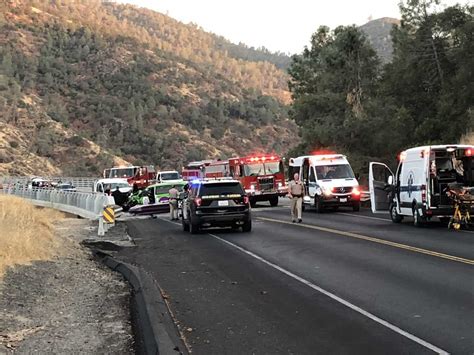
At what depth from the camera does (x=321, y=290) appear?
10234 millimetres

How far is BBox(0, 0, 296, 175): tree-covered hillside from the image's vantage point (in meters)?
86.2

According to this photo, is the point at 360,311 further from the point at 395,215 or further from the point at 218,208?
the point at 395,215

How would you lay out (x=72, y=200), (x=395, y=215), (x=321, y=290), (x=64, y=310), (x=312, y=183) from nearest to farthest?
(x=64, y=310)
(x=321, y=290)
(x=395, y=215)
(x=312, y=183)
(x=72, y=200)

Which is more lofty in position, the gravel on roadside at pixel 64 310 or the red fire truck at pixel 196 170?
the red fire truck at pixel 196 170

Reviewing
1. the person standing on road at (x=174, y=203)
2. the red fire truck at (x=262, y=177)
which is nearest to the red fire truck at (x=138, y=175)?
the red fire truck at (x=262, y=177)

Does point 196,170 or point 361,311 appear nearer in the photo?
point 361,311

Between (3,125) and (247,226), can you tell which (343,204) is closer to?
(247,226)

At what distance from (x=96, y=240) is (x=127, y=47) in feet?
372

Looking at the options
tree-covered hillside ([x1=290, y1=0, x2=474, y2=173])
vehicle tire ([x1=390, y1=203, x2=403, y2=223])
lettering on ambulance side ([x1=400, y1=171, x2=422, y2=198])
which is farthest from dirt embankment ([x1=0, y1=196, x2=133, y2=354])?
tree-covered hillside ([x1=290, y1=0, x2=474, y2=173])

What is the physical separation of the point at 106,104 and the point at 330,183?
252 ft

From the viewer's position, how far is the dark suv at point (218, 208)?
20578mm

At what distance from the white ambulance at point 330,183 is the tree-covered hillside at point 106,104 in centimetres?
5317

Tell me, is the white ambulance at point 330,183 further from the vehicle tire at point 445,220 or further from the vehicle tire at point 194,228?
the vehicle tire at point 194,228

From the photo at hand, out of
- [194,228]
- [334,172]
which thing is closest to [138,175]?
Answer: [334,172]
